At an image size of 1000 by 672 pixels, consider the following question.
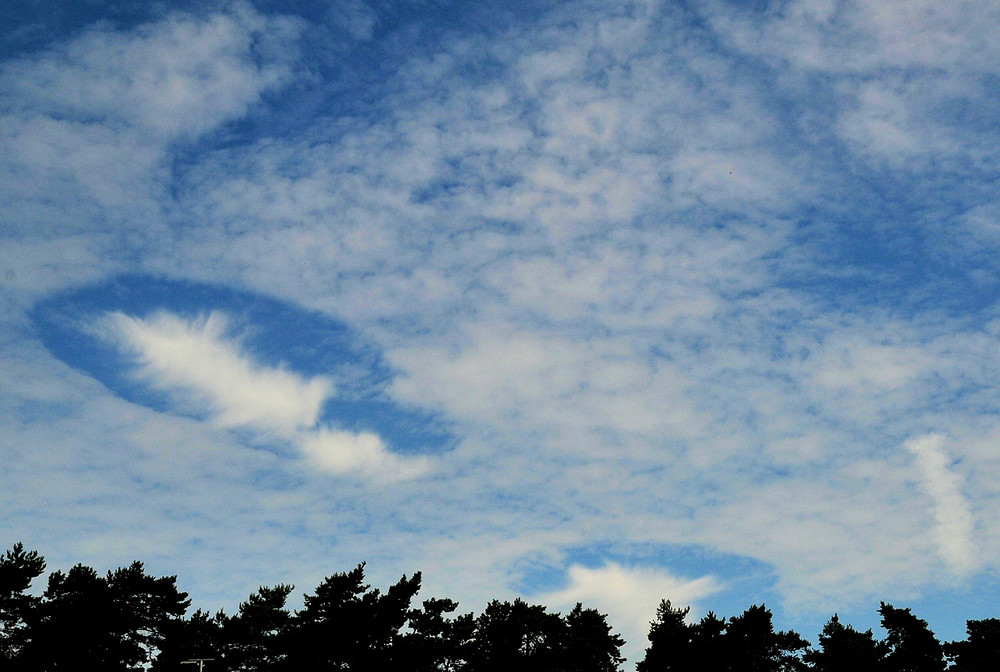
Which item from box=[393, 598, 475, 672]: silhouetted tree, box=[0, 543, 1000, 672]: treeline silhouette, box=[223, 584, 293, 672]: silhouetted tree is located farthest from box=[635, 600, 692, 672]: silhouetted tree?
box=[223, 584, 293, 672]: silhouetted tree

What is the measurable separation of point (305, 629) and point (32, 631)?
73.7 feet

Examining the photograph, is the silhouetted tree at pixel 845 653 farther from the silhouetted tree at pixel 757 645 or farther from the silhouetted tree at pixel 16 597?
the silhouetted tree at pixel 16 597

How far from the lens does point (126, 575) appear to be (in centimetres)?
7381

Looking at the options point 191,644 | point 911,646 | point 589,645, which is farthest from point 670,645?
point 191,644

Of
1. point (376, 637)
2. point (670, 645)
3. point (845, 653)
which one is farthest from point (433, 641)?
point (845, 653)

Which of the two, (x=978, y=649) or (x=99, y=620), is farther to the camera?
(x=978, y=649)

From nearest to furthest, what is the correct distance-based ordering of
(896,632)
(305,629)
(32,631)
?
1. (32,631)
2. (305,629)
3. (896,632)

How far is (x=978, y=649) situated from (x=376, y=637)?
59400 millimetres

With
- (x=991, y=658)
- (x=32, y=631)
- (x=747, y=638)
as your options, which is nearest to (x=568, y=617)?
(x=747, y=638)

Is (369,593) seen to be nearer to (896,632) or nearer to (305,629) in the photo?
(305,629)

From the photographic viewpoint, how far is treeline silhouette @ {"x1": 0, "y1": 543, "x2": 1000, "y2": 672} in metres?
66.4

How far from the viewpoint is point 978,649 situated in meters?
76.7

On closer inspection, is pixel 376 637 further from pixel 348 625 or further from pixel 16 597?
pixel 16 597

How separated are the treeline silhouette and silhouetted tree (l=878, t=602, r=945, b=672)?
105 mm
